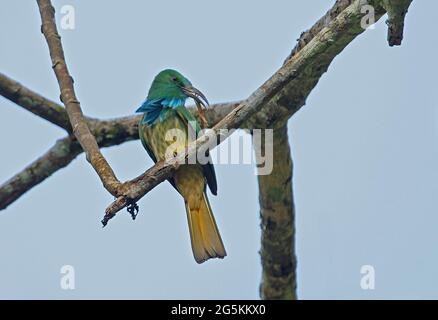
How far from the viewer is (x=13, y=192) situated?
255 inches

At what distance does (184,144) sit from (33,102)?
1.00 meters

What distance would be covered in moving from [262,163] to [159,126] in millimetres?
762

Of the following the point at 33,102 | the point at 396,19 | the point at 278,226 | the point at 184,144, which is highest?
the point at 33,102

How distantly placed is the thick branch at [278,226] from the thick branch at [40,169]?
1.27 meters

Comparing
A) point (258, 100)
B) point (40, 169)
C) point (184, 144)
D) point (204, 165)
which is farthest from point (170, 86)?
point (258, 100)

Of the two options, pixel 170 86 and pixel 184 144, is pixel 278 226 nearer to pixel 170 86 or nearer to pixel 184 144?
pixel 184 144

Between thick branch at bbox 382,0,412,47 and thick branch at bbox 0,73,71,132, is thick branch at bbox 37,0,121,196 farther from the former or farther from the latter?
thick branch at bbox 382,0,412,47

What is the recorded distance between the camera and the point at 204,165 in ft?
20.2

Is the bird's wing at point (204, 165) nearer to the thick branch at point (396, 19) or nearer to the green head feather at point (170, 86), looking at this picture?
the green head feather at point (170, 86)

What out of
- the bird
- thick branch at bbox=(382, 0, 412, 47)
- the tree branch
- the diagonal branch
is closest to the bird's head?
the bird

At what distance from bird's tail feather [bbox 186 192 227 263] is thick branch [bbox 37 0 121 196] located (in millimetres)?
1129
